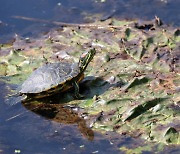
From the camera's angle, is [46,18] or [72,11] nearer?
[46,18]

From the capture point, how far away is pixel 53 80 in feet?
21.7

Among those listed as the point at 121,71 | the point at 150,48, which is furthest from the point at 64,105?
the point at 150,48

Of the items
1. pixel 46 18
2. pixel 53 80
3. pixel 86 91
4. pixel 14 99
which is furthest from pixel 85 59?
pixel 46 18

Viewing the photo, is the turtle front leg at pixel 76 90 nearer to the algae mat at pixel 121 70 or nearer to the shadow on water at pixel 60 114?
the algae mat at pixel 121 70

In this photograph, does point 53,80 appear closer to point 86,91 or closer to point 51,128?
point 86,91

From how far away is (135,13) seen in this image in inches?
352

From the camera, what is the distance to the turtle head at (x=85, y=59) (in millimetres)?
6746

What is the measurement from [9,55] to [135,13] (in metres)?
2.27

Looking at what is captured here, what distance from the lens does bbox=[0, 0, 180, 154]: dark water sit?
6246 mm

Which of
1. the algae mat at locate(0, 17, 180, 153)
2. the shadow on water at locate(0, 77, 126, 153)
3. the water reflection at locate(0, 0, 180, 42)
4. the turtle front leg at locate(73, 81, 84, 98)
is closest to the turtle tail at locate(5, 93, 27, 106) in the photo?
the shadow on water at locate(0, 77, 126, 153)

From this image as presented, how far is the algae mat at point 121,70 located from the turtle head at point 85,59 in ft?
0.71

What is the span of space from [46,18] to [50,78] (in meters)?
2.60

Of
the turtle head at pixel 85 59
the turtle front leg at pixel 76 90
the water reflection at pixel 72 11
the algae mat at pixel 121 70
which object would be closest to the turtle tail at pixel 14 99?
the algae mat at pixel 121 70

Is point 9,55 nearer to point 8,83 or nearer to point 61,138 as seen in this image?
point 8,83
